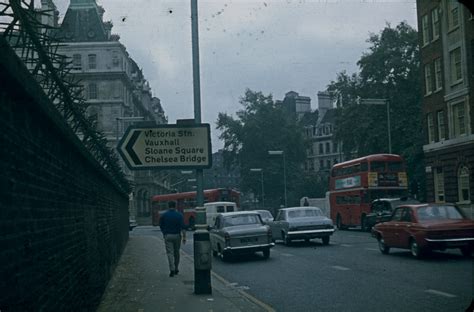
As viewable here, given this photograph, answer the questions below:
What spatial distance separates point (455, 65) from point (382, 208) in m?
12.3

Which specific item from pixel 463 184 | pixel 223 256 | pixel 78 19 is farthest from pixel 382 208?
pixel 78 19

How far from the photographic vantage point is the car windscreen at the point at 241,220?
23172mm

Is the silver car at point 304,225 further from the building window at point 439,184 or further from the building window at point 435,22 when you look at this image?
the building window at point 435,22

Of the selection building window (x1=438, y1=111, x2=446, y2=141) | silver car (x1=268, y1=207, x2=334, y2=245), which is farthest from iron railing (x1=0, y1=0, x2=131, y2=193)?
building window (x1=438, y1=111, x2=446, y2=141)

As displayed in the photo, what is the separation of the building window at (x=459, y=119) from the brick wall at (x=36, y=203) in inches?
1394

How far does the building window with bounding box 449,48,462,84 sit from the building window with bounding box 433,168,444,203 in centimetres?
566

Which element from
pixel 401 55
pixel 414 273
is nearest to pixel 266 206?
pixel 401 55

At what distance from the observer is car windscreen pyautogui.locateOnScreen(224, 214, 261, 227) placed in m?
23.2

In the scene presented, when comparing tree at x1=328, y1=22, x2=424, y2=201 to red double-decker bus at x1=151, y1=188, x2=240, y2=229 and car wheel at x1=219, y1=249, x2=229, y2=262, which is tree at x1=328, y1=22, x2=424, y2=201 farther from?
car wheel at x1=219, y1=249, x2=229, y2=262

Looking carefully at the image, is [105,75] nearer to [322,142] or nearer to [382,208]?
[382,208]

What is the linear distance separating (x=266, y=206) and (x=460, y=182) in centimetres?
4465

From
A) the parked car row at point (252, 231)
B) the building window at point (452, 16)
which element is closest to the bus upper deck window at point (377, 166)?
the building window at point (452, 16)

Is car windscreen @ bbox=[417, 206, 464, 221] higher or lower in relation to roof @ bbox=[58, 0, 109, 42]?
lower

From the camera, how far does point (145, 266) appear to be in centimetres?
2050
